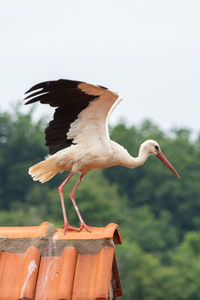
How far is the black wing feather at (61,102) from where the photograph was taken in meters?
8.20

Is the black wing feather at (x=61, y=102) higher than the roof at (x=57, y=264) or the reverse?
higher

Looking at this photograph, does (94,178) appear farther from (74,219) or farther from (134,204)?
(74,219)

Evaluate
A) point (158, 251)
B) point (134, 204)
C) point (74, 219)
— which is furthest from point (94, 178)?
point (74, 219)

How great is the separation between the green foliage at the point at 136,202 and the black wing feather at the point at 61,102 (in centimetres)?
3370

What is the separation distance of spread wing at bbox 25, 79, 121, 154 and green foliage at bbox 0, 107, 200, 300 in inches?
1329

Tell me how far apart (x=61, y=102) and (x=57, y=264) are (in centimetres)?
237

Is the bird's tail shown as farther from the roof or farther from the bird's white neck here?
the roof

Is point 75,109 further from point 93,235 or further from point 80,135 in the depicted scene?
point 93,235

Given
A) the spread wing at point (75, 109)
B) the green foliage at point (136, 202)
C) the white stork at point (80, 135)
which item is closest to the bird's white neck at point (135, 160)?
the white stork at point (80, 135)

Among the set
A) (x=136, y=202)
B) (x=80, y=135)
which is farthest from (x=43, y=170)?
(x=136, y=202)

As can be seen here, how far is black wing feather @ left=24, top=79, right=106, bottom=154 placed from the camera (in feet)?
26.9

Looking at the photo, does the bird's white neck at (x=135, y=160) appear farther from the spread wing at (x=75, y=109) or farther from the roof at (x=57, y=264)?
the roof at (x=57, y=264)

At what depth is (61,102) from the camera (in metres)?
8.52

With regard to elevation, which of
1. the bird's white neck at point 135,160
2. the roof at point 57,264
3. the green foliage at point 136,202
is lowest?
the green foliage at point 136,202
